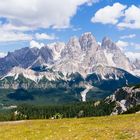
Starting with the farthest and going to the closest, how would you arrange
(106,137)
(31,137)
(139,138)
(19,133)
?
(19,133) < (31,137) < (106,137) < (139,138)

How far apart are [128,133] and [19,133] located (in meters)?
12.8

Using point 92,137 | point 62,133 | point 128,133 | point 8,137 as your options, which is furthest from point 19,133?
point 128,133

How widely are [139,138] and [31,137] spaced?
1148 cm

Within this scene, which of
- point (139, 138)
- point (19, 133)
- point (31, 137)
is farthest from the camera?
point (19, 133)

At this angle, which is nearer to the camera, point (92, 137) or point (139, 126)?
point (92, 137)

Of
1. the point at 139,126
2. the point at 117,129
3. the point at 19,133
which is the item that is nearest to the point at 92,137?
the point at 117,129

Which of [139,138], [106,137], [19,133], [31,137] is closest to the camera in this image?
[139,138]

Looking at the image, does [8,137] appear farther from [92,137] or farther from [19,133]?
[92,137]

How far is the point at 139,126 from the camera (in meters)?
40.0

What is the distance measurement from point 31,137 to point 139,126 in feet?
38.5

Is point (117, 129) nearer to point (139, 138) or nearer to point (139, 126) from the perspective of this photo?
point (139, 126)

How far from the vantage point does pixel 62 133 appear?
3912 centimetres

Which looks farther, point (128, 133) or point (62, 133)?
point (62, 133)

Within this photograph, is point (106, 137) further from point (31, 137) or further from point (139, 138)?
point (31, 137)
